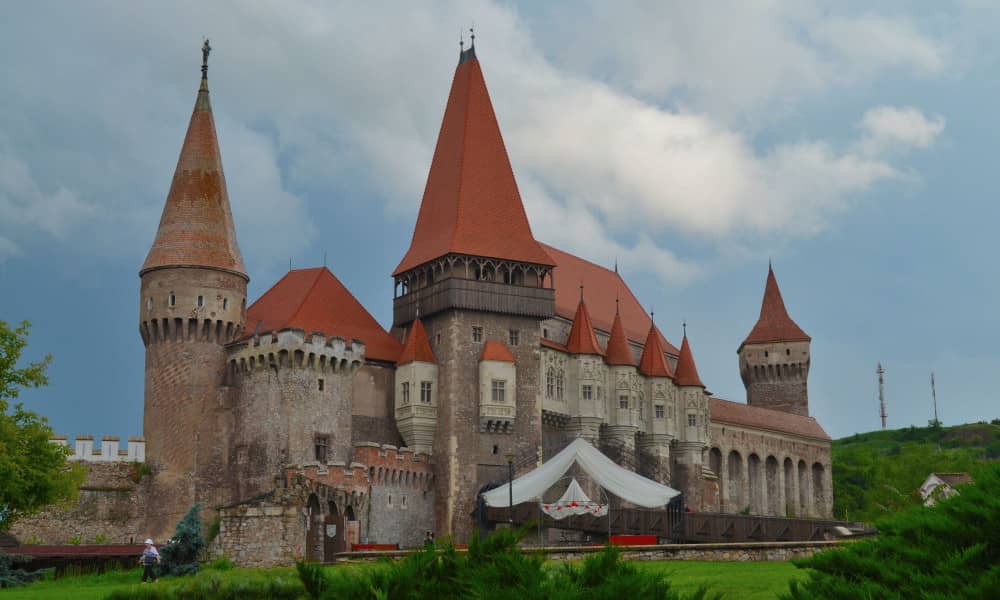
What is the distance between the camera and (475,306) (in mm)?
51375

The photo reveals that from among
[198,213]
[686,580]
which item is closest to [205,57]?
[198,213]

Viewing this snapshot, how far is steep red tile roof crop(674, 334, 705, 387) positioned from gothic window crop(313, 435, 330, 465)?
2188cm

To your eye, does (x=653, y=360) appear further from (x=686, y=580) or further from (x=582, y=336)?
(x=686, y=580)

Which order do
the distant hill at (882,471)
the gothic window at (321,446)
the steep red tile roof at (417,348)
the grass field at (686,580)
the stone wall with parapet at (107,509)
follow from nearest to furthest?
the grass field at (686,580)
the stone wall with parapet at (107,509)
the gothic window at (321,446)
the steep red tile roof at (417,348)
the distant hill at (882,471)

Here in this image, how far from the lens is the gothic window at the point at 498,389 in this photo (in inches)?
1989

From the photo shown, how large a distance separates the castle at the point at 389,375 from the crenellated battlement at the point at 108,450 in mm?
116

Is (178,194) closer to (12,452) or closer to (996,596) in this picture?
(12,452)

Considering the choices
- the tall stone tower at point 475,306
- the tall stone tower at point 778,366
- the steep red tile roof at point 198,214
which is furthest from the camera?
the tall stone tower at point 778,366

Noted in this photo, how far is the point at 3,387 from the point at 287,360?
13468 mm

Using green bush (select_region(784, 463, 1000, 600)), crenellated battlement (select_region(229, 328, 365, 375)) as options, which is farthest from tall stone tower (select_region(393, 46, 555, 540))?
green bush (select_region(784, 463, 1000, 600))

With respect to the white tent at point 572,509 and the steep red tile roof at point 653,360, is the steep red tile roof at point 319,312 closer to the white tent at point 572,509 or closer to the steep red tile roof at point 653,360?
the white tent at point 572,509

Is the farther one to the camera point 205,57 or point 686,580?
point 205,57

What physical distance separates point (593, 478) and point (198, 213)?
18708 mm

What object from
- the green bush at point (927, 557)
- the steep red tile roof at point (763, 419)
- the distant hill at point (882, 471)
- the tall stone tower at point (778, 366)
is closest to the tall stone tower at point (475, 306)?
the steep red tile roof at point (763, 419)
